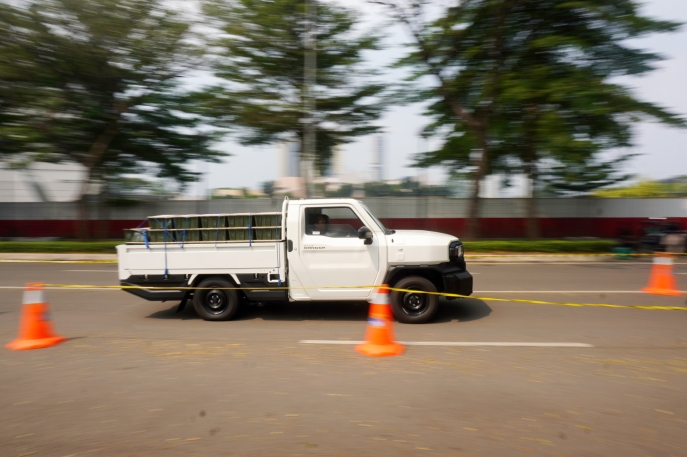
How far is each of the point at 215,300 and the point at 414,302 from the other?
3.11 meters

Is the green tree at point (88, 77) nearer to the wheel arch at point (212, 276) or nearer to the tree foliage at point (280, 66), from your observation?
the tree foliage at point (280, 66)

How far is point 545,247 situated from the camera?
1912 cm

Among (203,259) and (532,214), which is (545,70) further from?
(203,259)

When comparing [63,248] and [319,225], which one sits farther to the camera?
[63,248]

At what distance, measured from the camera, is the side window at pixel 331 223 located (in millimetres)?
7824

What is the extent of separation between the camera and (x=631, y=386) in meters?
4.98

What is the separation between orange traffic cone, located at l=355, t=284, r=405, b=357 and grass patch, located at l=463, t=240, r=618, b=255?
13496mm

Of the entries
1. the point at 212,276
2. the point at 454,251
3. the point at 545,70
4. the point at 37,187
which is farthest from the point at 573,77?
the point at 37,187

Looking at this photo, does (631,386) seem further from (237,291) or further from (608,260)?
(608,260)

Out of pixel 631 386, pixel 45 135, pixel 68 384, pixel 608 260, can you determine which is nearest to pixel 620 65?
pixel 608 260

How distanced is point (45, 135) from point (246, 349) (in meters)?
19.8

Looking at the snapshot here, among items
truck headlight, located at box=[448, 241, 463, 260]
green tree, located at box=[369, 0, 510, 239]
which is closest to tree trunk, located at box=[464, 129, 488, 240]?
green tree, located at box=[369, 0, 510, 239]

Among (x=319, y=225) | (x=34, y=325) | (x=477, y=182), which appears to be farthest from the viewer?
(x=477, y=182)

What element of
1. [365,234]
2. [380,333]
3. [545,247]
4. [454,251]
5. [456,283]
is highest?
[365,234]
